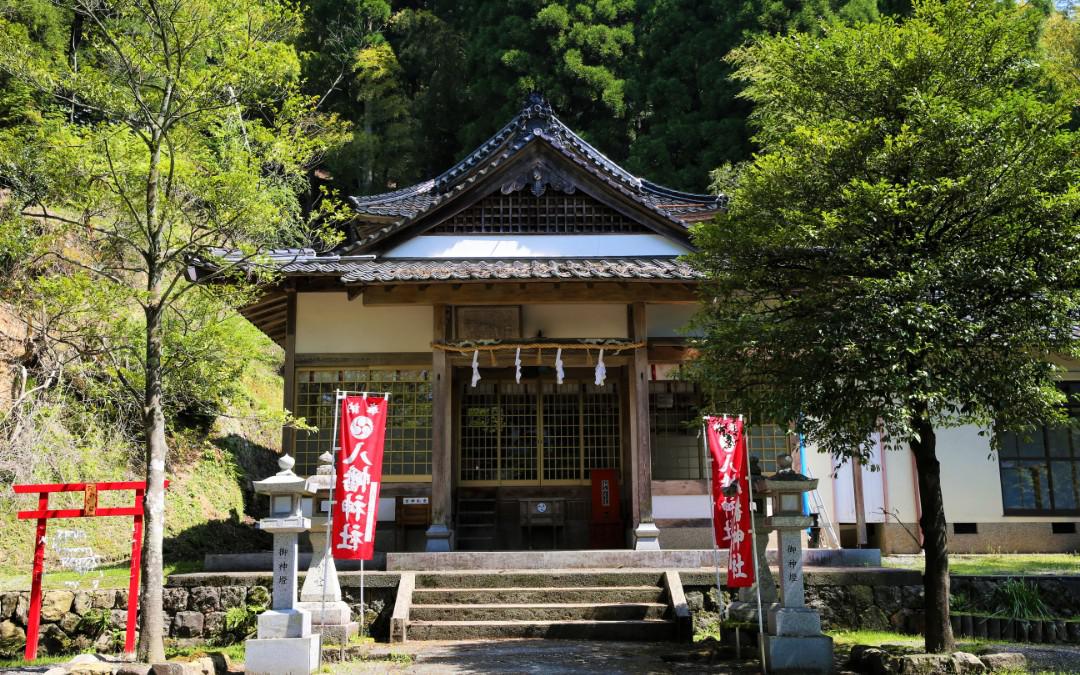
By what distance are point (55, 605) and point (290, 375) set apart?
16.5 ft

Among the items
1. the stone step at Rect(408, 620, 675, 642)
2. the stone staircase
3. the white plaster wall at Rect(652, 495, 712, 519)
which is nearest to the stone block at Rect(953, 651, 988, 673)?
the stone staircase

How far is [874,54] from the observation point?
8.24m

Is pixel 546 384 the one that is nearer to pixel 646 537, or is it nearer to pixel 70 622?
pixel 646 537

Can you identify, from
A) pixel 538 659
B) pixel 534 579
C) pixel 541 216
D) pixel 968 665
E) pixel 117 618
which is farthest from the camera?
pixel 541 216

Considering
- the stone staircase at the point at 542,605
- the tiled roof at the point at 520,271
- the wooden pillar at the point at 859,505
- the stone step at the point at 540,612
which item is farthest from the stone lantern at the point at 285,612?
the wooden pillar at the point at 859,505

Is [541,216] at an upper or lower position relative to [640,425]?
upper

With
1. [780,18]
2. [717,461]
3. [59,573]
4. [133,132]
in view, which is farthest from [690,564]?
[780,18]

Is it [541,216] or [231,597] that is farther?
[541,216]

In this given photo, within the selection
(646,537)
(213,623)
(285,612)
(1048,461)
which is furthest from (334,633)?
(1048,461)

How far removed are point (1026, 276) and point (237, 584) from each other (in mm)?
10272

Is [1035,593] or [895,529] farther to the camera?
[895,529]

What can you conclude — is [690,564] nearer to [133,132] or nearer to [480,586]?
[480,586]

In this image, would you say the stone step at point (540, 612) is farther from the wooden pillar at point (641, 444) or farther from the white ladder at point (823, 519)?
the white ladder at point (823, 519)

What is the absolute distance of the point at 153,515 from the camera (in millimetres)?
8586
